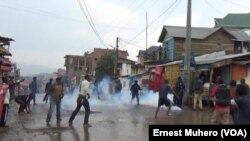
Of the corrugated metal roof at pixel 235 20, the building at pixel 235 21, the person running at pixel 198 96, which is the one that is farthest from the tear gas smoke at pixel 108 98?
the corrugated metal roof at pixel 235 20

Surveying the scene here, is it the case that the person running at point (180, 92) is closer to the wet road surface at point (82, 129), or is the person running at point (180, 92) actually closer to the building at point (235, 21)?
the wet road surface at point (82, 129)

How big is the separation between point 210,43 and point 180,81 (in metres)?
20.4

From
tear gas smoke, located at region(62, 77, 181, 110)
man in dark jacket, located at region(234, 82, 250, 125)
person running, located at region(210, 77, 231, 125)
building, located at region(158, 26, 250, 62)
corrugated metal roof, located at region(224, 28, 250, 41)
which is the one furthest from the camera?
building, located at region(158, 26, 250, 62)

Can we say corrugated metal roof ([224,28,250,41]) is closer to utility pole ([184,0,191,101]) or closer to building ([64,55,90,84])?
utility pole ([184,0,191,101])

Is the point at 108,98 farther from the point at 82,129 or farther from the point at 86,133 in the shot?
the point at 86,133

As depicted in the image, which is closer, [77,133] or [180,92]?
[77,133]

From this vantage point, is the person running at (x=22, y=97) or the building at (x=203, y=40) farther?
the building at (x=203, y=40)

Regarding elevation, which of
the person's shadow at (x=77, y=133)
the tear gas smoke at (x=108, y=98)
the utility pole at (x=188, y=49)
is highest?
the utility pole at (x=188, y=49)

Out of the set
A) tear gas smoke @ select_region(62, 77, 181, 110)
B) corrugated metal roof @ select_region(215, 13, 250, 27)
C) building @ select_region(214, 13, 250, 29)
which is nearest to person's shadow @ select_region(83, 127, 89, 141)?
tear gas smoke @ select_region(62, 77, 181, 110)

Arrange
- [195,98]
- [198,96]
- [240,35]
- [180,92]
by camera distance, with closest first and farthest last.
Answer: [195,98] → [198,96] → [180,92] → [240,35]

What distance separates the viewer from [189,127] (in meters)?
7.32

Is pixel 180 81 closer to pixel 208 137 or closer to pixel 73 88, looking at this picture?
pixel 208 137

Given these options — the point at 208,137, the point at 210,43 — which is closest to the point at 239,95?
the point at 208,137

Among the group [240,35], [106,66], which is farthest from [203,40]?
[106,66]
